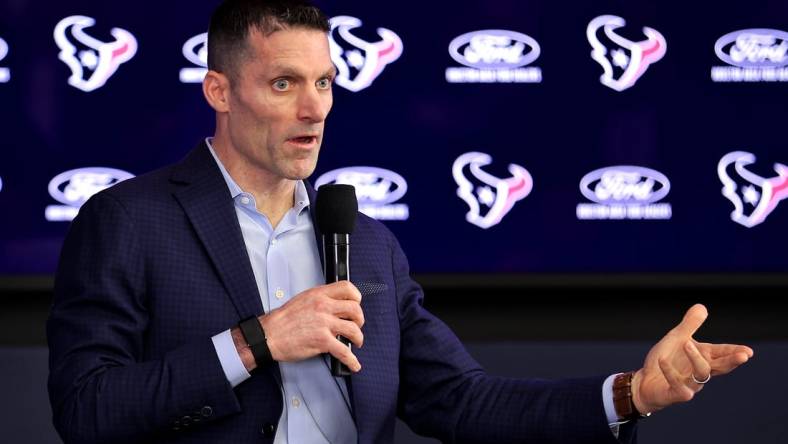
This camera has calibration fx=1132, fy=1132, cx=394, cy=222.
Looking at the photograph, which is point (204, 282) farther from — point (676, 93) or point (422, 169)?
point (676, 93)

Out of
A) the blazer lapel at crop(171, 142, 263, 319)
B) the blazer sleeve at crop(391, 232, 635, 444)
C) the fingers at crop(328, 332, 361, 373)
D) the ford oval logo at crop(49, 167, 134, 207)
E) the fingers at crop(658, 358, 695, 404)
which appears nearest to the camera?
the fingers at crop(328, 332, 361, 373)

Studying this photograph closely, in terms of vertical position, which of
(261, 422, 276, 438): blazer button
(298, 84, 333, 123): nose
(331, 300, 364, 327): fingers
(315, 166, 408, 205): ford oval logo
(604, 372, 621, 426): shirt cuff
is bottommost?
(261, 422, 276, 438): blazer button

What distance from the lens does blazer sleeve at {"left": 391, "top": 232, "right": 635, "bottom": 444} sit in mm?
2381

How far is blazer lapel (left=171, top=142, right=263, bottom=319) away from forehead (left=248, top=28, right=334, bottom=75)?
0.26 meters

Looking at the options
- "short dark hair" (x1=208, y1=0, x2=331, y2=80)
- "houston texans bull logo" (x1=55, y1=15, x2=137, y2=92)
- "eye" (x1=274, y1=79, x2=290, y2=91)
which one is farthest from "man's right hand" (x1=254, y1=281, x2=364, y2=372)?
"houston texans bull logo" (x1=55, y1=15, x2=137, y2=92)

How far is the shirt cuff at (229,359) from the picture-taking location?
2109 millimetres

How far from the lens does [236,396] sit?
2.20 m

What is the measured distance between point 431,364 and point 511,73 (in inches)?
53.1

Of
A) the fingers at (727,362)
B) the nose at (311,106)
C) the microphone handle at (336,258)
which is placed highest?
the nose at (311,106)

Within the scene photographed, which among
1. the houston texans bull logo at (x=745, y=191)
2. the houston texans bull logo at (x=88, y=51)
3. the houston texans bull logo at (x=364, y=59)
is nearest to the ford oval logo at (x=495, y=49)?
the houston texans bull logo at (x=364, y=59)

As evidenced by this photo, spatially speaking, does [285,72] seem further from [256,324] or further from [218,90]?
[256,324]

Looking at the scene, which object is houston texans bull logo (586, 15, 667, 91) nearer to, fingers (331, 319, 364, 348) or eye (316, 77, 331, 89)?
eye (316, 77, 331, 89)

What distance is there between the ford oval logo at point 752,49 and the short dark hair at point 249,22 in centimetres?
170

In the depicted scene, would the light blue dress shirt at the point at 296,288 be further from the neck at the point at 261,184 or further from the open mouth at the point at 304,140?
the open mouth at the point at 304,140
